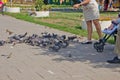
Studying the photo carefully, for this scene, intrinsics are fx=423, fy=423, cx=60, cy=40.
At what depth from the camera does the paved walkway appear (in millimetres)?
7301

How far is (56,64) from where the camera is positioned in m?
8.40

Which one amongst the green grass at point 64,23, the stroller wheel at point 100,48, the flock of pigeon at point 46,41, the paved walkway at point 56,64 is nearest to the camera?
the paved walkway at point 56,64

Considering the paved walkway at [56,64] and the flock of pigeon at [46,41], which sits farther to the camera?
the flock of pigeon at [46,41]

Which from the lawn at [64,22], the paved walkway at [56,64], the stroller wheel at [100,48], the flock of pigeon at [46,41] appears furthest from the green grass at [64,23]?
the paved walkway at [56,64]

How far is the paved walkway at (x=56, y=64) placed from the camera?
730 centimetres

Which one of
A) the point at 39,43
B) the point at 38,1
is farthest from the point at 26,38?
the point at 38,1

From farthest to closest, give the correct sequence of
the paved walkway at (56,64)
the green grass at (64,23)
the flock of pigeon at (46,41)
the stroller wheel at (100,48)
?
the green grass at (64,23) → the flock of pigeon at (46,41) → the stroller wheel at (100,48) → the paved walkway at (56,64)

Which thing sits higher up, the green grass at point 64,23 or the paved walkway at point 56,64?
the paved walkway at point 56,64

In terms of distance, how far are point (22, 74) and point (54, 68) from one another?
2.56 feet

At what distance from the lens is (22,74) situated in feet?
24.5

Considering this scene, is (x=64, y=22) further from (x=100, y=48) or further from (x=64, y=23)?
(x=100, y=48)

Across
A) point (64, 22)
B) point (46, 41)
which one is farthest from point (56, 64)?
point (64, 22)

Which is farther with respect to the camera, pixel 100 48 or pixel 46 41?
pixel 46 41

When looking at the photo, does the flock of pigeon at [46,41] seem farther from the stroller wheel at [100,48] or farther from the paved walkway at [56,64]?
the stroller wheel at [100,48]
